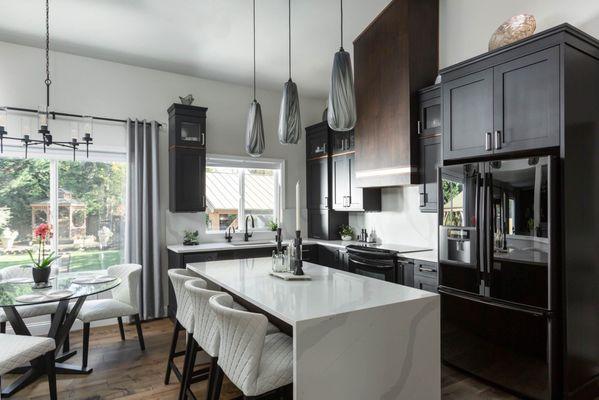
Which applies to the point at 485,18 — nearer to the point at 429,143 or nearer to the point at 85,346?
the point at 429,143

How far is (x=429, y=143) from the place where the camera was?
360 centimetres

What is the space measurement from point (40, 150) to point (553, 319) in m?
5.17

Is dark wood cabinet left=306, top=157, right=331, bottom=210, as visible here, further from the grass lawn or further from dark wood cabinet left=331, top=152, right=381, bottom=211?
the grass lawn

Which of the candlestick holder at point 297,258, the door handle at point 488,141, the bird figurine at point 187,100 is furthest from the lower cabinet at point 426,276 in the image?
the bird figurine at point 187,100

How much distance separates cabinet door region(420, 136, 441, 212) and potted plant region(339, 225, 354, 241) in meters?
1.64

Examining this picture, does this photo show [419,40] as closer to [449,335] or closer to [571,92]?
[571,92]

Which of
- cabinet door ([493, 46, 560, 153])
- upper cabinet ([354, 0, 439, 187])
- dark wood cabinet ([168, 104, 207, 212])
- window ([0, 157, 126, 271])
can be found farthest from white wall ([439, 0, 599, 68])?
window ([0, 157, 126, 271])

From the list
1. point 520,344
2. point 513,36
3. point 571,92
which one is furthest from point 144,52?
point 520,344

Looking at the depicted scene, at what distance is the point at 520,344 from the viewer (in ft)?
8.15

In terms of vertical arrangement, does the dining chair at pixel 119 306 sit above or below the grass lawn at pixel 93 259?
below

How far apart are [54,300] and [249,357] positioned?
1.70m

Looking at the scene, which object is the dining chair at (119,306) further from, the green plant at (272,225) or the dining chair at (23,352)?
the green plant at (272,225)

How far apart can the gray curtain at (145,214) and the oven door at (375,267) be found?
8.11 ft

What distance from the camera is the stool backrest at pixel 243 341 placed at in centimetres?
162
